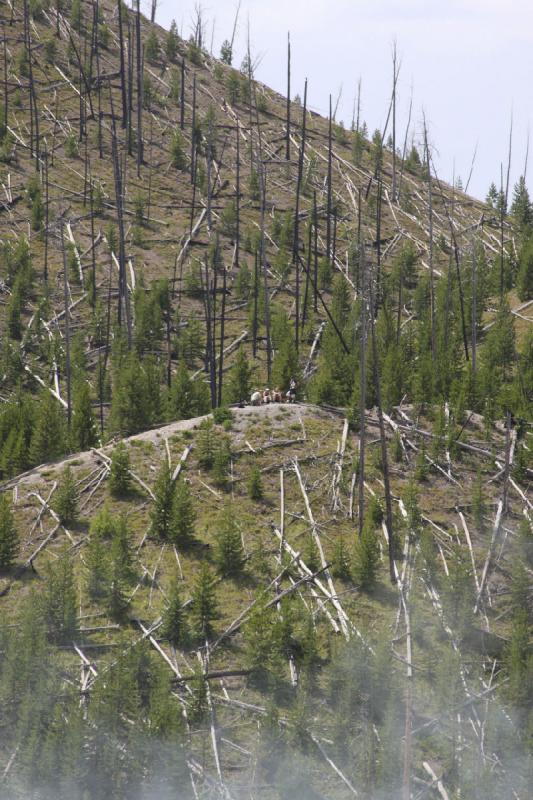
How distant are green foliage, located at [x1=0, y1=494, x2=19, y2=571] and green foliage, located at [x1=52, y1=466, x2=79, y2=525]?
1256 mm

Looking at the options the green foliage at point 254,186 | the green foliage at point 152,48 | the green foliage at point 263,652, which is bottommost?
the green foliage at point 263,652

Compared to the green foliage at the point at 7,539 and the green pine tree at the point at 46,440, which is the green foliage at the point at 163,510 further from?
the green pine tree at the point at 46,440

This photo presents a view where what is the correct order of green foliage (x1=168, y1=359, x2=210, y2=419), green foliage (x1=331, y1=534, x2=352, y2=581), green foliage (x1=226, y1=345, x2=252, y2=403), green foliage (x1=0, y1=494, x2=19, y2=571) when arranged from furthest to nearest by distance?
green foliage (x1=226, y1=345, x2=252, y2=403), green foliage (x1=168, y1=359, x2=210, y2=419), green foliage (x1=0, y1=494, x2=19, y2=571), green foliage (x1=331, y1=534, x2=352, y2=581)

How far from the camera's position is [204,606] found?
19.0m

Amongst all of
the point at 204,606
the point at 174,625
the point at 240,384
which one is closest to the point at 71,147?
the point at 240,384

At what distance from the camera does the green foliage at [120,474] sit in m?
22.7

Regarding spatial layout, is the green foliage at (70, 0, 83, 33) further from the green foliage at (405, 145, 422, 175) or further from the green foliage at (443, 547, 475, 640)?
the green foliage at (443, 547, 475, 640)

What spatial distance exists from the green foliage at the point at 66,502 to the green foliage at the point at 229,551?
305 centimetres

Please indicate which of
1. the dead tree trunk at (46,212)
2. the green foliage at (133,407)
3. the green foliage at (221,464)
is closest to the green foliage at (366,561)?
the green foliage at (221,464)

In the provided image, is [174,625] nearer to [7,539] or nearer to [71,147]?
[7,539]

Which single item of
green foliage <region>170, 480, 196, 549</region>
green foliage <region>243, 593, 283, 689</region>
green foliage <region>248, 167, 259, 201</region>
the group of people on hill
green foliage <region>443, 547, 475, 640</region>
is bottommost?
green foliage <region>243, 593, 283, 689</region>

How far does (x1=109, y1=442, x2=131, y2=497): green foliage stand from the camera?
74.5 ft


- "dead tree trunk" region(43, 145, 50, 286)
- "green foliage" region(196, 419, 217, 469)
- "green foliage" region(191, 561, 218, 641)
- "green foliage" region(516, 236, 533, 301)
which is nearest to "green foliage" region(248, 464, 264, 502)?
"green foliage" region(196, 419, 217, 469)

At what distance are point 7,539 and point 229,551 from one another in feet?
12.5
